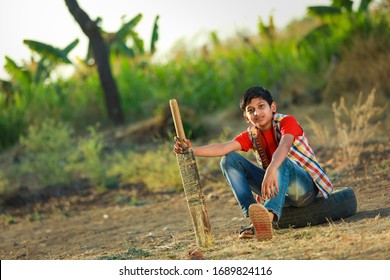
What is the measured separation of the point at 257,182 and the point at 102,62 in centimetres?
1064

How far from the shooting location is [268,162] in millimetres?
5629

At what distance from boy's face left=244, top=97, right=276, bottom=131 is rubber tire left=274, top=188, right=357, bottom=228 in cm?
73

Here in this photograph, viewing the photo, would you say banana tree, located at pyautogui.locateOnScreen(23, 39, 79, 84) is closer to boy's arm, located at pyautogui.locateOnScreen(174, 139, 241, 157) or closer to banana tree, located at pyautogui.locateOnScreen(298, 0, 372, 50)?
banana tree, located at pyautogui.locateOnScreen(298, 0, 372, 50)

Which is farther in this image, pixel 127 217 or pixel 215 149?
pixel 127 217

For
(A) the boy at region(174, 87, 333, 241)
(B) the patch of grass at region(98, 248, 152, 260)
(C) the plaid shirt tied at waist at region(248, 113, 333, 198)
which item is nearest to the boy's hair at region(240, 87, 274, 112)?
(A) the boy at region(174, 87, 333, 241)

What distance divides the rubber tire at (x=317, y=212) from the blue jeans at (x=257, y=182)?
5 cm

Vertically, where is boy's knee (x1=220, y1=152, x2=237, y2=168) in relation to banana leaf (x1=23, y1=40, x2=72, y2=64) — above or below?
below

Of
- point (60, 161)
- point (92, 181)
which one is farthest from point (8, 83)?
point (92, 181)

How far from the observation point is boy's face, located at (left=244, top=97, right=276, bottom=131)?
5492mm

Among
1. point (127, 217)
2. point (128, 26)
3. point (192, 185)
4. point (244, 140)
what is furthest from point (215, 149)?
point (128, 26)

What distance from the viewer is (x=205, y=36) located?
64.7 ft

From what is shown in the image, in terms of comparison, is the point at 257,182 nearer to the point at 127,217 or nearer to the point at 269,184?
the point at 269,184

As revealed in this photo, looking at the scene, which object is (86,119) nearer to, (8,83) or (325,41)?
(8,83)
